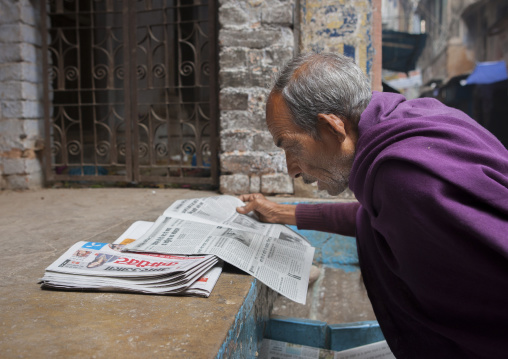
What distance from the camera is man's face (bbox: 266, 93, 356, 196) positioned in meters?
1.33

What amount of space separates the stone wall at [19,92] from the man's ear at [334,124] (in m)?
3.32

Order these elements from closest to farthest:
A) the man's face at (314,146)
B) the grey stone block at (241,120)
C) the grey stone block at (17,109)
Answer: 1. the man's face at (314,146)
2. the grey stone block at (241,120)
3. the grey stone block at (17,109)

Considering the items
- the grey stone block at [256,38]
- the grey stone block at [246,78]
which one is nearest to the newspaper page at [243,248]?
the grey stone block at [246,78]

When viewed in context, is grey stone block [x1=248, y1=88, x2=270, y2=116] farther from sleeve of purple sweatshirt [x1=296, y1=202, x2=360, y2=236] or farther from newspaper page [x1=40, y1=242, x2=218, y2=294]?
newspaper page [x1=40, y1=242, x2=218, y2=294]

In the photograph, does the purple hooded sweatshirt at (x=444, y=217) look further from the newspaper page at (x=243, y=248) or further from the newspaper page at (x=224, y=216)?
the newspaper page at (x=224, y=216)

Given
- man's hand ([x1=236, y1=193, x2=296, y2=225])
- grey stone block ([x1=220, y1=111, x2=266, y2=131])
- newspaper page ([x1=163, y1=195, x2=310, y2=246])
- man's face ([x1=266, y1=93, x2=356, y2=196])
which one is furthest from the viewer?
grey stone block ([x1=220, y1=111, x2=266, y2=131])

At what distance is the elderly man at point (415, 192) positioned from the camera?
0.92 m

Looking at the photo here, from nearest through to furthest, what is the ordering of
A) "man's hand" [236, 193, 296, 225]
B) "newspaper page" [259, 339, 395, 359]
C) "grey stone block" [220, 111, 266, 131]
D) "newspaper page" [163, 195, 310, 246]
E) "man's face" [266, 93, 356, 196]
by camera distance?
"man's face" [266, 93, 356, 196], "newspaper page" [259, 339, 395, 359], "newspaper page" [163, 195, 310, 246], "man's hand" [236, 193, 296, 225], "grey stone block" [220, 111, 266, 131]

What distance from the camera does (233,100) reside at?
128 inches

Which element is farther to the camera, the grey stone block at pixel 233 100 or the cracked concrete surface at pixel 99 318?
the grey stone block at pixel 233 100

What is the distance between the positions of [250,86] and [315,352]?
2.09 metres

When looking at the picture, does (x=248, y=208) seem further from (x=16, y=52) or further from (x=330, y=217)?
(x=16, y=52)

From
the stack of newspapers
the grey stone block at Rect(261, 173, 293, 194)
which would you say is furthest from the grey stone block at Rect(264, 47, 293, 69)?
the stack of newspapers

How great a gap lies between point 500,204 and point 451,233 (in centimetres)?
12
